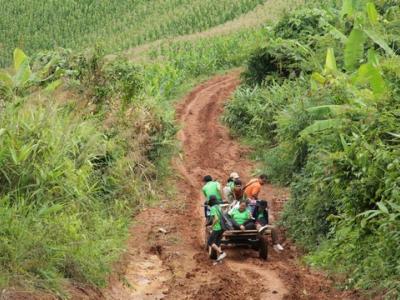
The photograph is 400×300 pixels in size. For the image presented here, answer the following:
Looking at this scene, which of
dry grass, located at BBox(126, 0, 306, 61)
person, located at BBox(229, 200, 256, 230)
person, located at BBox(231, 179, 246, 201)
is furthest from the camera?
dry grass, located at BBox(126, 0, 306, 61)

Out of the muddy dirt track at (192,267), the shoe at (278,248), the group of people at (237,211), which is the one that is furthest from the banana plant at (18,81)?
the shoe at (278,248)

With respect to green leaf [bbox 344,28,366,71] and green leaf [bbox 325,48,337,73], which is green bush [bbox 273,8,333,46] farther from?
green leaf [bbox 344,28,366,71]

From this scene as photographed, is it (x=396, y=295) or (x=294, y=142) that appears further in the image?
(x=294, y=142)

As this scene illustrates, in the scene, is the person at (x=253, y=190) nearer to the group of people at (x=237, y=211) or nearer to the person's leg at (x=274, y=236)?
the group of people at (x=237, y=211)

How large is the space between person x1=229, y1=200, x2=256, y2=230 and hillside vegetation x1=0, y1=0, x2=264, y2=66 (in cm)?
3288

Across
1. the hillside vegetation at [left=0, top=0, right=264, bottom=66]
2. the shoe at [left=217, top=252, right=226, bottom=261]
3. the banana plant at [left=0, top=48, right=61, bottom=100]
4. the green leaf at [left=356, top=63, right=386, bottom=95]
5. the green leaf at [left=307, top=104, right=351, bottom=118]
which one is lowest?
the hillside vegetation at [left=0, top=0, right=264, bottom=66]

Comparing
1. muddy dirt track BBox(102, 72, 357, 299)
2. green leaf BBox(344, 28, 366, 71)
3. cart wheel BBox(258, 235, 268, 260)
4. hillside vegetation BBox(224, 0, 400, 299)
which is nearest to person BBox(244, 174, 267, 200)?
hillside vegetation BBox(224, 0, 400, 299)

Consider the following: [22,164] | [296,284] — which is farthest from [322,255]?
[22,164]

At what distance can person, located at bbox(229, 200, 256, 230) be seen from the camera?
12984 millimetres

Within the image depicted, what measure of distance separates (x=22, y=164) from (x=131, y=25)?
145ft

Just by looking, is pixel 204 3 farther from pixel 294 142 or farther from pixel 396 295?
pixel 396 295

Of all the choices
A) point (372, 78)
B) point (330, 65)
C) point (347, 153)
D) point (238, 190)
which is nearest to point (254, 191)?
point (238, 190)

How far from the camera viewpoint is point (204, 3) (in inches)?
2103

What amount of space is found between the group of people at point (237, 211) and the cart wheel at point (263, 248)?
15 centimetres
